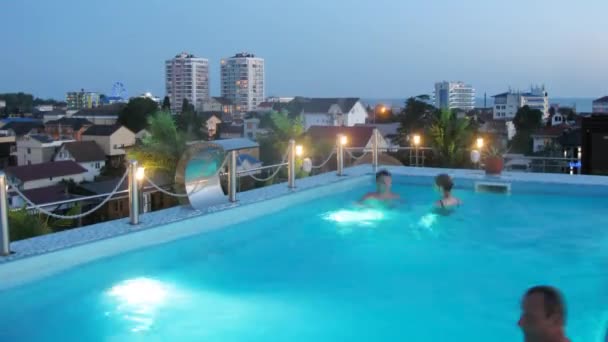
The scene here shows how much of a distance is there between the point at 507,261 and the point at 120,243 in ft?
12.8

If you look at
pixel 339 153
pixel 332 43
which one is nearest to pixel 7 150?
pixel 332 43

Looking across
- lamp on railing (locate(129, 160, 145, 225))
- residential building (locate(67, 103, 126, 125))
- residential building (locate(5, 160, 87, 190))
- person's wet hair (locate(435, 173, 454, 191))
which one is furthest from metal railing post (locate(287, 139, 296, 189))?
residential building (locate(67, 103, 126, 125))

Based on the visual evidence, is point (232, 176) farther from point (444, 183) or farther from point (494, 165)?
point (494, 165)

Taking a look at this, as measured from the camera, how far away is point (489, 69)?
178ft

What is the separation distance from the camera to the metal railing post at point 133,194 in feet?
18.8

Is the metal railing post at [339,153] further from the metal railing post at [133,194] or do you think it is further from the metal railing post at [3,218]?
the metal railing post at [3,218]

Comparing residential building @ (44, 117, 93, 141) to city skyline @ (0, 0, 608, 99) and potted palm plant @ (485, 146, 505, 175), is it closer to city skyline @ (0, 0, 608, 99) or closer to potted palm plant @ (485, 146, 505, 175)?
city skyline @ (0, 0, 608, 99)

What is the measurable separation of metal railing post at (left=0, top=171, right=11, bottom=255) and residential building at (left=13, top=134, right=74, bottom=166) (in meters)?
53.9

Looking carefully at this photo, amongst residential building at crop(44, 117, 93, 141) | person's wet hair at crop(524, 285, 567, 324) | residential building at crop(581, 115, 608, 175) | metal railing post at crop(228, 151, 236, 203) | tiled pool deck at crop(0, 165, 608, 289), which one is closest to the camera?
person's wet hair at crop(524, 285, 567, 324)

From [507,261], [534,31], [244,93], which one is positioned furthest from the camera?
[244,93]

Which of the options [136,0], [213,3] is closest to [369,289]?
[213,3]

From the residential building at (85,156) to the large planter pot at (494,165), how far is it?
4649 cm

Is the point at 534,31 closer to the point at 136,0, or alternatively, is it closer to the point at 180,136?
the point at 180,136

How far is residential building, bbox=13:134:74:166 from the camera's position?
5606cm
